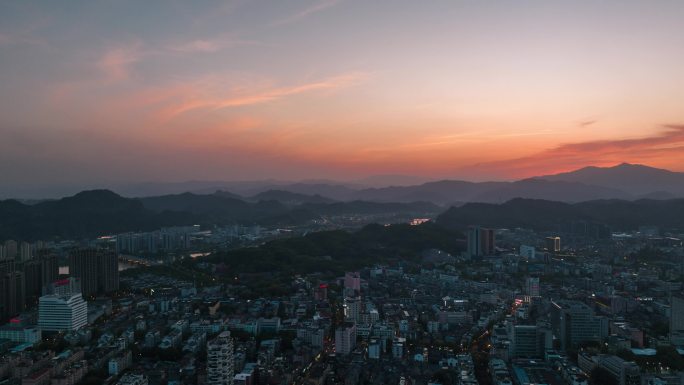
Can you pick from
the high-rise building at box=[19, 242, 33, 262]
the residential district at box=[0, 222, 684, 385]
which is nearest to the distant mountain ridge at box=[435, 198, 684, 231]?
the residential district at box=[0, 222, 684, 385]

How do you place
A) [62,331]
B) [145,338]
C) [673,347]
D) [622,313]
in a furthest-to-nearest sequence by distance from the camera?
1. [622,313]
2. [62,331]
3. [145,338]
4. [673,347]

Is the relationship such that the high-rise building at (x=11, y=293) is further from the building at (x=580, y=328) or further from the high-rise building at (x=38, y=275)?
the building at (x=580, y=328)

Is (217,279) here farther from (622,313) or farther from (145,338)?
(622,313)

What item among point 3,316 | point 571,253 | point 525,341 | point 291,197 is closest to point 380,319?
point 525,341

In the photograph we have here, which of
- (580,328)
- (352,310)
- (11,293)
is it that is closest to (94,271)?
(11,293)

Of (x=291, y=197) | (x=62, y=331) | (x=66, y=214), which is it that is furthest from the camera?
(x=291, y=197)

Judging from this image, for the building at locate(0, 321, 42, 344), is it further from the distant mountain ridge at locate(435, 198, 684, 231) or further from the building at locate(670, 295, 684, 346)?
the distant mountain ridge at locate(435, 198, 684, 231)
